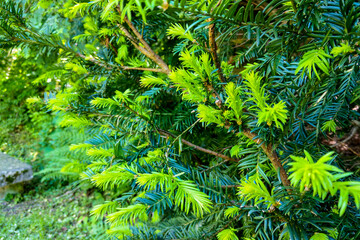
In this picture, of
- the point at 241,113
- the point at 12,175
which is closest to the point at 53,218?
the point at 12,175

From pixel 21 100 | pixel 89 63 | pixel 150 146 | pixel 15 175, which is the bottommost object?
pixel 15 175

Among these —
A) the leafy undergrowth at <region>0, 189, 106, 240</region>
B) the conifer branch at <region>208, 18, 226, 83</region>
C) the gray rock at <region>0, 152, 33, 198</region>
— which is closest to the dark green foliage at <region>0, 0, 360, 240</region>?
the conifer branch at <region>208, 18, 226, 83</region>

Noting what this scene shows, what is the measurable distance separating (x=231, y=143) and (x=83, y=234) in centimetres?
222

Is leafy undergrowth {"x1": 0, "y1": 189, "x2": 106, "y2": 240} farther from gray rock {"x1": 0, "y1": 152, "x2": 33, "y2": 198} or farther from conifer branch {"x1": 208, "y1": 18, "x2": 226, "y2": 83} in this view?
conifer branch {"x1": 208, "y1": 18, "x2": 226, "y2": 83}

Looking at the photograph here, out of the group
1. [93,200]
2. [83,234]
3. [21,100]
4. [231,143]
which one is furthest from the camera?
[21,100]

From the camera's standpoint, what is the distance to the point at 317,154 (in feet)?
2.22

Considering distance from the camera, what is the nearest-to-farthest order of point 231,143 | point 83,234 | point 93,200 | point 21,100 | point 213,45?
1. point 213,45
2. point 231,143
3. point 83,234
4. point 93,200
5. point 21,100

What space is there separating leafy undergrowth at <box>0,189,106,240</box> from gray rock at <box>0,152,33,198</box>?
0.87 feet

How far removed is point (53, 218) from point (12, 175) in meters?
1.19

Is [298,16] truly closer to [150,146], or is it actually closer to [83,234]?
[150,146]

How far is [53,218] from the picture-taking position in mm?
2801

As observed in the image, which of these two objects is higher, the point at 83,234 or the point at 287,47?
the point at 287,47

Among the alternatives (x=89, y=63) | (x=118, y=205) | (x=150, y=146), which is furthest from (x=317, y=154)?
(x=89, y=63)

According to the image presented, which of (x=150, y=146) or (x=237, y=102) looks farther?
(x=150, y=146)
